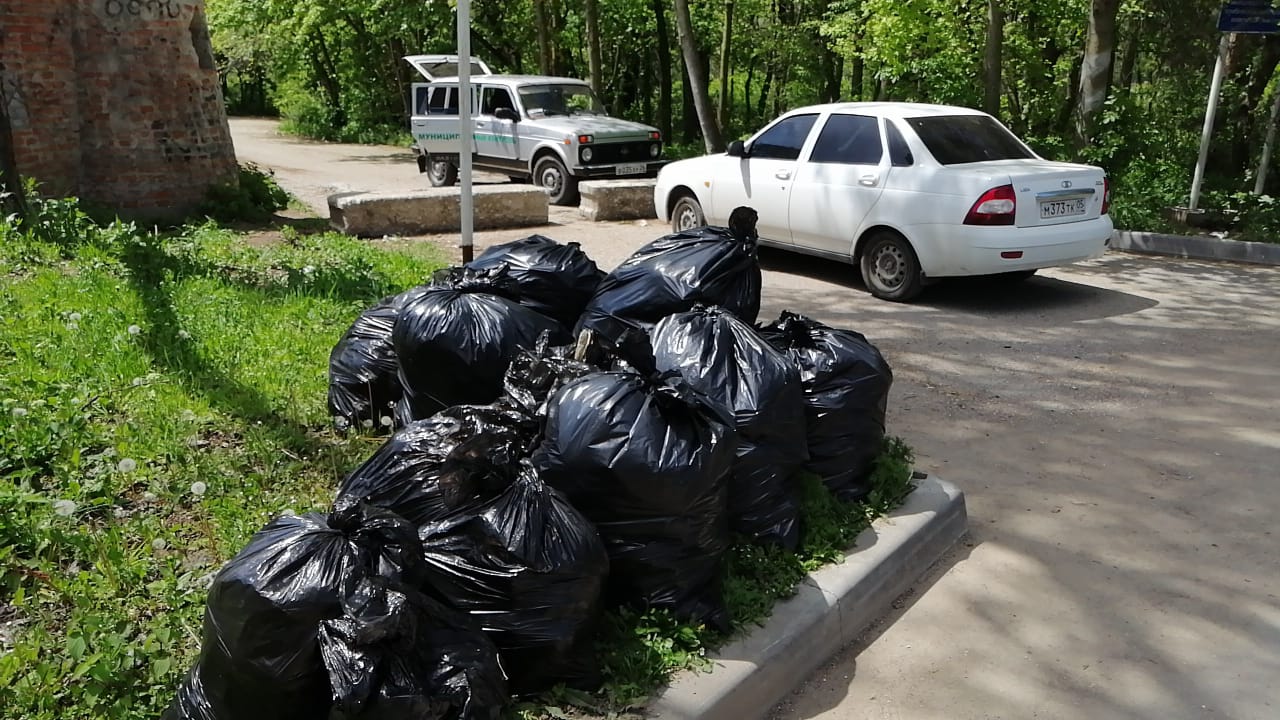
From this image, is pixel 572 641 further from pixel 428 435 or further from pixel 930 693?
pixel 930 693

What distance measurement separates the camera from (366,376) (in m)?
4.98

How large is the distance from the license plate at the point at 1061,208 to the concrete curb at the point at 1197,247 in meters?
3.14

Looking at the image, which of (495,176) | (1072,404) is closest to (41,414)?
(1072,404)

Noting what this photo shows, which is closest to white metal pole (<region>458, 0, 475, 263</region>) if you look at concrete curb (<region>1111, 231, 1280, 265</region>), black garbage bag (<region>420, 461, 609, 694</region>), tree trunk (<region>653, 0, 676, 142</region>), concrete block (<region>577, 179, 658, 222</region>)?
black garbage bag (<region>420, 461, 609, 694</region>)

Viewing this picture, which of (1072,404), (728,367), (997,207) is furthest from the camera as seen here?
(997,207)

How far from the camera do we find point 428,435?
11.3 feet

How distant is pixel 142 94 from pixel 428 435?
8599 millimetres

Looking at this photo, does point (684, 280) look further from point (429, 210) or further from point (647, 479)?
point (429, 210)

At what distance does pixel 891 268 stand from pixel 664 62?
601 inches

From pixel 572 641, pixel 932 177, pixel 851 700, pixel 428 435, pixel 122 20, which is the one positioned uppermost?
pixel 122 20

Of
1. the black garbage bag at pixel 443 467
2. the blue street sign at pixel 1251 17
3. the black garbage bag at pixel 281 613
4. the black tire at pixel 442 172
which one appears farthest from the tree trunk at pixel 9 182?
the blue street sign at pixel 1251 17

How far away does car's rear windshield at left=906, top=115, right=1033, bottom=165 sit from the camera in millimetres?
8602

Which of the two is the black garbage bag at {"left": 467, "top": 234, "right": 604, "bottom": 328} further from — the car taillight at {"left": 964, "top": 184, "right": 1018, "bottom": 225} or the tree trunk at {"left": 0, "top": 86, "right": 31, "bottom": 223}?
the tree trunk at {"left": 0, "top": 86, "right": 31, "bottom": 223}

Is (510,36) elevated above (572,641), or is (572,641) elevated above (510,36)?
(510,36)
